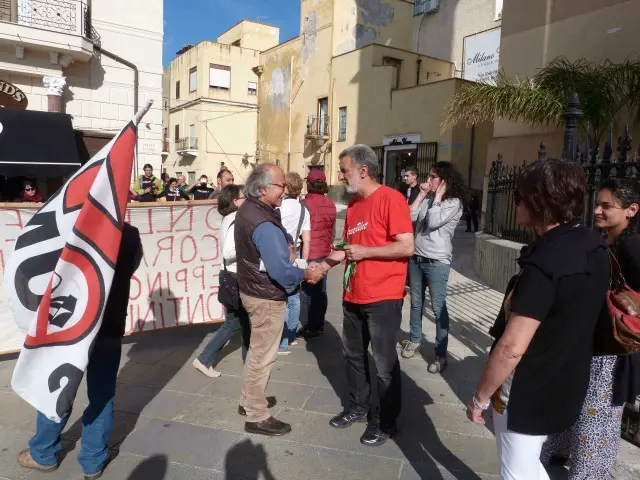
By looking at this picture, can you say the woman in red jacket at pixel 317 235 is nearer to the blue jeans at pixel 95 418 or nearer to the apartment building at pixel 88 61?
the blue jeans at pixel 95 418

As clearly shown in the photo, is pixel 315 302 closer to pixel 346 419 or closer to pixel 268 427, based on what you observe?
pixel 346 419

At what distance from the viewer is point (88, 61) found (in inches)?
485

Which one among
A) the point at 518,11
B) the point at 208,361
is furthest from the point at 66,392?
the point at 518,11

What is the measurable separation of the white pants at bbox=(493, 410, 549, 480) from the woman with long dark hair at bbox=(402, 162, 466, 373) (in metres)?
2.30

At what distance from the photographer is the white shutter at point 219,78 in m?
30.4

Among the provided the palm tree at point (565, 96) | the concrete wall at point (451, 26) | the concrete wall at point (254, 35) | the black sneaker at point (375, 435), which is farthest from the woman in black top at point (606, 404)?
the concrete wall at point (254, 35)

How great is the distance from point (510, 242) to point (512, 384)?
5.99m

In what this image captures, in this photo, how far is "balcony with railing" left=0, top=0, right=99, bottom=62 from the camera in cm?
1090

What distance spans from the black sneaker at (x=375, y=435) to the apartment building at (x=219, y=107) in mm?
28176

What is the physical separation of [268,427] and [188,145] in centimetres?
3030

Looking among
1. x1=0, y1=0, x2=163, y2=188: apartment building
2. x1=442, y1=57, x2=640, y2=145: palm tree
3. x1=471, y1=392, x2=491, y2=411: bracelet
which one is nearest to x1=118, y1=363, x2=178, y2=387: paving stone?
x1=471, y1=392, x2=491, y2=411: bracelet

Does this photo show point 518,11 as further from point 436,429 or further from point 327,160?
point 327,160

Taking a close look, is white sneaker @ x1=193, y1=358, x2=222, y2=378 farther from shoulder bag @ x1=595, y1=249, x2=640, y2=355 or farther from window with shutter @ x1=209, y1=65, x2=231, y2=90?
window with shutter @ x1=209, y1=65, x2=231, y2=90

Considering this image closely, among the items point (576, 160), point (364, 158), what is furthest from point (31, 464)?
point (576, 160)
